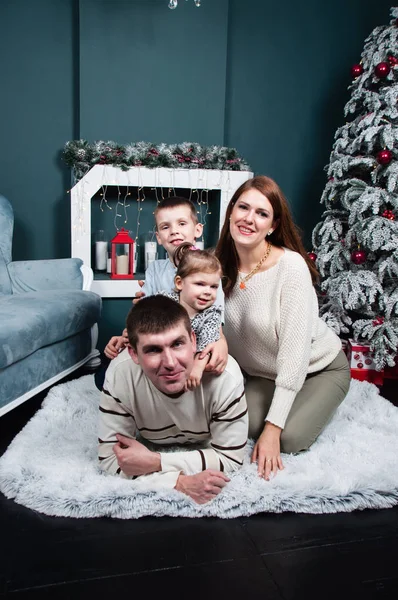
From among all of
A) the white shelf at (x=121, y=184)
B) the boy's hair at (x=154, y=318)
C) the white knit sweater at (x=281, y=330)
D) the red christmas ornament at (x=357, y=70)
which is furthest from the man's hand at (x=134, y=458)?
the red christmas ornament at (x=357, y=70)

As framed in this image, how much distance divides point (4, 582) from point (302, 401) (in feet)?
3.93

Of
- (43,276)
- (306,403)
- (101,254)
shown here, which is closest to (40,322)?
(43,276)

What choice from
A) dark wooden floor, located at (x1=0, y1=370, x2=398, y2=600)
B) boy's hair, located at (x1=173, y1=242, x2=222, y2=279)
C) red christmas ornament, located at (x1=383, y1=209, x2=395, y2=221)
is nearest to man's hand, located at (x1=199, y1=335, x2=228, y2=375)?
boy's hair, located at (x1=173, y1=242, x2=222, y2=279)

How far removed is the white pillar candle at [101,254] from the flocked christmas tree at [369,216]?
5.03ft

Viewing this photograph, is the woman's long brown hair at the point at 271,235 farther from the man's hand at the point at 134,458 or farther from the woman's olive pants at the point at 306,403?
the man's hand at the point at 134,458

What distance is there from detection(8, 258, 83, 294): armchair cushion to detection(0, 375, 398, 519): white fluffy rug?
38.2 inches

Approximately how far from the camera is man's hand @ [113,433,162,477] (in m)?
1.56

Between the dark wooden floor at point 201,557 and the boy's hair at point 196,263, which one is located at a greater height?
the boy's hair at point 196,263

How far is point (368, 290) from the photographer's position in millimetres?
3016

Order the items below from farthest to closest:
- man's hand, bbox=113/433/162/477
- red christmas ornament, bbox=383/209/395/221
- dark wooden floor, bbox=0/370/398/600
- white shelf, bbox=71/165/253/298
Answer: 1. white shelf, bbox=71/165/253/298
2. red christmas ornament, bbox=383/209/395/221
3. man's hand, bbox=113/433/162/477
4. dark wooden floor, bbox=0/370/398/600

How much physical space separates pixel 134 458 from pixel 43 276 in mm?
1598

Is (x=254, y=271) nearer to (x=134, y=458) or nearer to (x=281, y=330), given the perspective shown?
(x=281, y=330)

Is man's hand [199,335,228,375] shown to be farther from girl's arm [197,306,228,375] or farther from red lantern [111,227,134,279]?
red lantern [111,227,134,279]

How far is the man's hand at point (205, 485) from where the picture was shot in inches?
59.3
